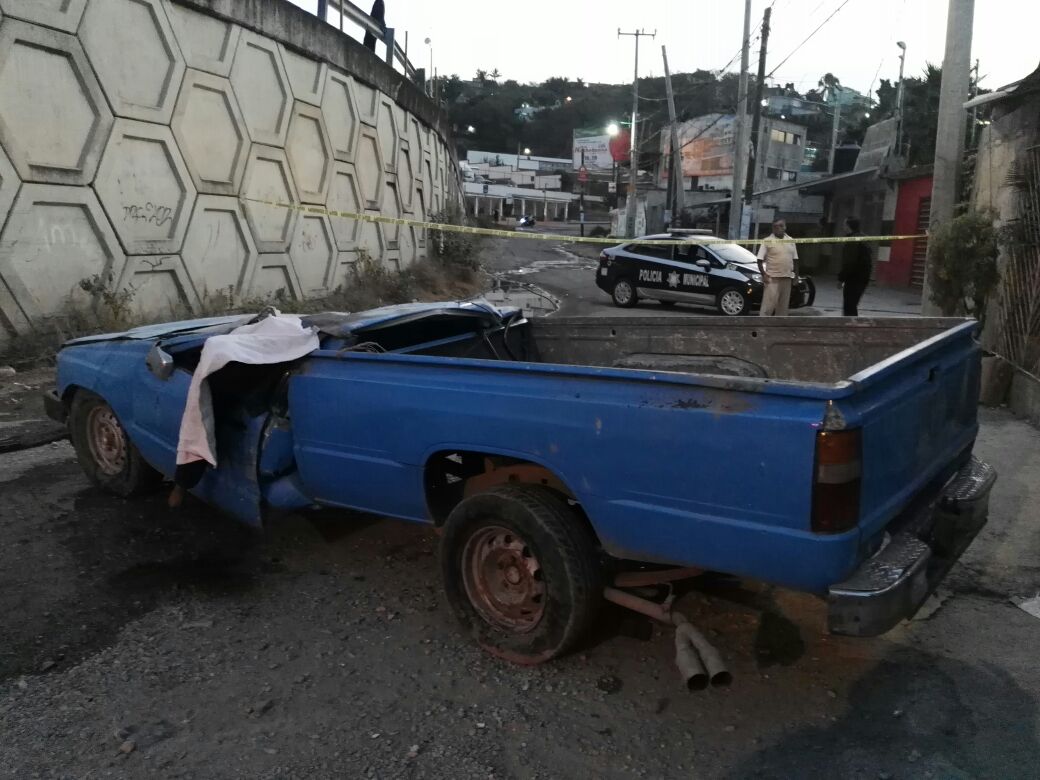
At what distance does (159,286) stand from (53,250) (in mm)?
1525

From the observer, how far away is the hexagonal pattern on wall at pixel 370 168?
49.8 feet

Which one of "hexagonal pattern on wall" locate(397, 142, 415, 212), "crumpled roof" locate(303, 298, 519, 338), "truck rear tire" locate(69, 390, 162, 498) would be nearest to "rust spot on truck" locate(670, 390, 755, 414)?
"crumpled roof" locate(303, 298, 519, 338)

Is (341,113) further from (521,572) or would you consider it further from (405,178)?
(521,572)

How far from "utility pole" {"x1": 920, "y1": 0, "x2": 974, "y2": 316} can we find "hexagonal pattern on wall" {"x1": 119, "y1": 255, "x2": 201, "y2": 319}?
28.4 feet

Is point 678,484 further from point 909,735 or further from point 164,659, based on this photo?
point 164,659

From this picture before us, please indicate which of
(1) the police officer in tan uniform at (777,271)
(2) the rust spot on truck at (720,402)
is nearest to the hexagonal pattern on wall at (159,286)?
(1) the police officer in tan uniform at (777,271)

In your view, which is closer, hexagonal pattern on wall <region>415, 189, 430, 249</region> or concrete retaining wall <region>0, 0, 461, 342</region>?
concrete retaining wall <region>0, 0, 461, 342</region>

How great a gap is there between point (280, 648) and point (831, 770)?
216cm

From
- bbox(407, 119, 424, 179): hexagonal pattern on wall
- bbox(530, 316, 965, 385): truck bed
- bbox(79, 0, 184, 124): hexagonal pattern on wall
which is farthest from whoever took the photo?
bbox(407, 119, 424, 179): hexagonal pattern on wall

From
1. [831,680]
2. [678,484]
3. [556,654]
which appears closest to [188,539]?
[556,654]

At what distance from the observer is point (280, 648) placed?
3.41 m

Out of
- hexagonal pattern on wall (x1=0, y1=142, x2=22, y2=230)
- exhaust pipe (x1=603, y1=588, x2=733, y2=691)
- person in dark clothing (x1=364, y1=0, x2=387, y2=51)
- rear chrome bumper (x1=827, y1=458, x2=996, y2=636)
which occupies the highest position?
person in dark clothing (x1=364, y1=0, x2=387, y2=51)

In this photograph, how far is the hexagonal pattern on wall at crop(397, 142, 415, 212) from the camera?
17.8m

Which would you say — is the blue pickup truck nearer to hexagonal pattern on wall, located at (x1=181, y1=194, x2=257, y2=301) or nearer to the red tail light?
the red tail light
